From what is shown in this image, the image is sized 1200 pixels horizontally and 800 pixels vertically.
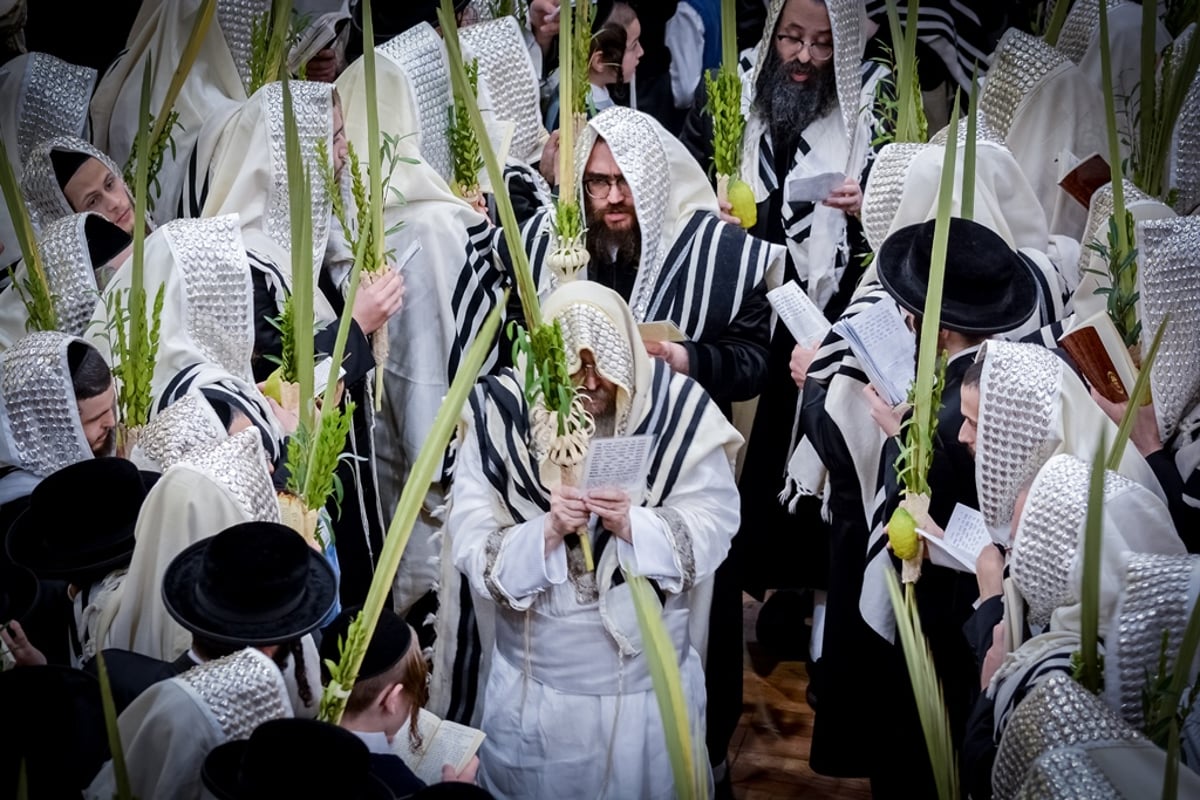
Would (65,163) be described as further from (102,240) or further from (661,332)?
(661,332)

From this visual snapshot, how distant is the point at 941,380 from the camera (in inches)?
166

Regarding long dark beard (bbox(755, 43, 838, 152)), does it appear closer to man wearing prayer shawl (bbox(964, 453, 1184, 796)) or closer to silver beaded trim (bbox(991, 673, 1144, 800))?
man wearing prayer shawl (bbox(964, 453, 1184, 796))

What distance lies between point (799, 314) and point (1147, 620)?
1.93 meters

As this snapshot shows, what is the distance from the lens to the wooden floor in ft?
17.8

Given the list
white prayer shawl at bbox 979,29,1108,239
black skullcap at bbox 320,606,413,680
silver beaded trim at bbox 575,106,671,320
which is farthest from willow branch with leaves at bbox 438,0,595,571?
white prayer shawl at bbox 979,29,1108,239

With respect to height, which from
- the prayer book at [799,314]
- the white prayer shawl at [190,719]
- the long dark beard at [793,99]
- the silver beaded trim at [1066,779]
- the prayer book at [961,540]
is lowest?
the prayer book at [961,540]

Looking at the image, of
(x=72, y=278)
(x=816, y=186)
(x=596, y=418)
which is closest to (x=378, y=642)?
(x=596, y=418)

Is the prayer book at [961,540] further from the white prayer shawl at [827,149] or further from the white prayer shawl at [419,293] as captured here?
the white prayer shawl at [419,293]

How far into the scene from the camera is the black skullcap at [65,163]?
214 inches

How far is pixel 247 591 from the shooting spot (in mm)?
3498

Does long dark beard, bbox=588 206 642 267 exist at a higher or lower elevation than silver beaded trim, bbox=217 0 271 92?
lower

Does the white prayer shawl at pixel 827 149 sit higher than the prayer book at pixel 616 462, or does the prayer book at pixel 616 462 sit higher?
the white prayer shawl at pixel 827 149

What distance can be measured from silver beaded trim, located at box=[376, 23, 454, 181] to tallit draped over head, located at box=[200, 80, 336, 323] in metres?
0.48

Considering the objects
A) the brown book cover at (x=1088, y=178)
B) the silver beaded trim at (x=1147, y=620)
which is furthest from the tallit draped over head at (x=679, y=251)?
the silver beaded trim at (x=1147, y=620)
